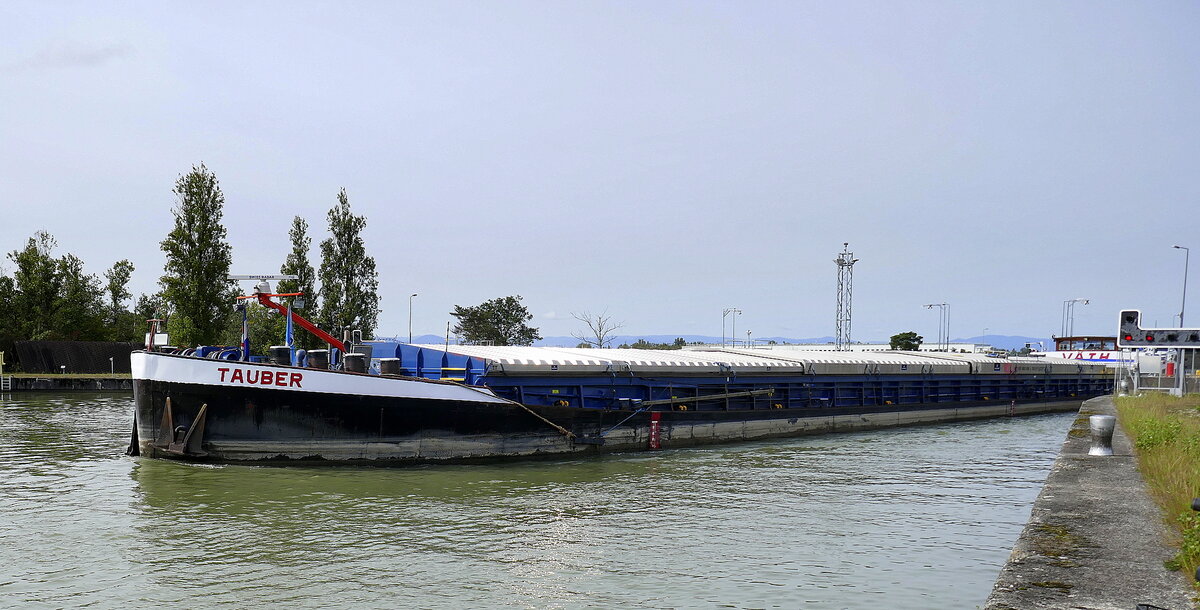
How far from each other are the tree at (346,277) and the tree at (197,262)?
21.0 feet

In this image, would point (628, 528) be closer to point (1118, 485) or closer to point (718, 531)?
A: point (718, 531)

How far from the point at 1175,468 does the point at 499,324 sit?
81058 mm

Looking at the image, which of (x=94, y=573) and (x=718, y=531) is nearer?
(x=94, y=573)

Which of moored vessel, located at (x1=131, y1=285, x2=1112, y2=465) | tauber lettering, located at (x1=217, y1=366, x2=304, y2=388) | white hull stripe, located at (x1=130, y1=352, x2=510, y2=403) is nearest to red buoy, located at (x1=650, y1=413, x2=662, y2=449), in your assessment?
moored vessel, located at (x1=131, y1=285, x2=1112, y2=465)

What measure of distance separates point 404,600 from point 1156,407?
77.6 feet

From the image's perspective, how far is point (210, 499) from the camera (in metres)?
16.1

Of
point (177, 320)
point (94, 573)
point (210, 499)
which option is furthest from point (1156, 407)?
point (177, 320)

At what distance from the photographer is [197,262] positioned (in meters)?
56.8

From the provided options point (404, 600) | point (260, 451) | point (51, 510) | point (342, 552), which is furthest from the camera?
point (260, 451)

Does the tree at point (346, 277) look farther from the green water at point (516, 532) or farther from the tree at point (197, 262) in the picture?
the green water at point (516, 532)

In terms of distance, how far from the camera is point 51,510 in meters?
15.2

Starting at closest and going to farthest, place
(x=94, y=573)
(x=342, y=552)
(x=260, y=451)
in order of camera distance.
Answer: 1. (x=94, y=573)
2. (x=342, y=552)
3. (x=260, y=451)

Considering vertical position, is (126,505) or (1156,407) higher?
(1156,407)

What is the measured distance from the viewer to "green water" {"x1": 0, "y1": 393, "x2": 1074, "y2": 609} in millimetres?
10547
